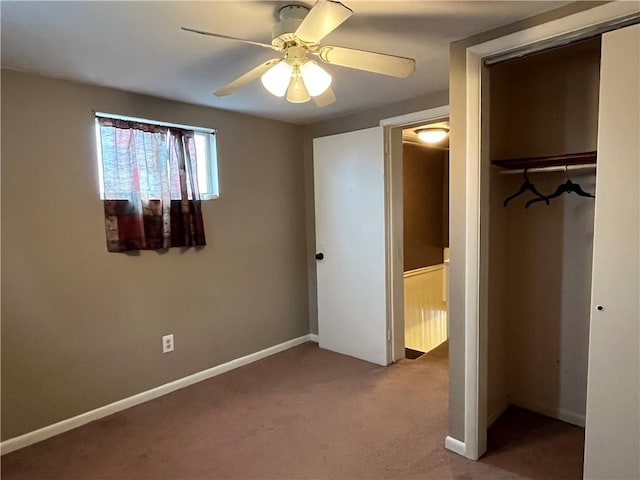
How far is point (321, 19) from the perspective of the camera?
1389 mm

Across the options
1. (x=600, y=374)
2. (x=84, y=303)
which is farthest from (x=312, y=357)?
(x=600, y=374)

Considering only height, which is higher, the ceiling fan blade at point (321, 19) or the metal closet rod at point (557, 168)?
the ceiling fan blade at point (321, 19)

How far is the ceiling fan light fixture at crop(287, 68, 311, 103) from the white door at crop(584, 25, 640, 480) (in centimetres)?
121

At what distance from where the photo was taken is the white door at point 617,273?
5.23 ft

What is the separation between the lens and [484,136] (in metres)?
2.03

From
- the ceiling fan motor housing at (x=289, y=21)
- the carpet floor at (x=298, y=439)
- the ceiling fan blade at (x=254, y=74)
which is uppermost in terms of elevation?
the ceiling fan motor housing at (x=289, y=21)

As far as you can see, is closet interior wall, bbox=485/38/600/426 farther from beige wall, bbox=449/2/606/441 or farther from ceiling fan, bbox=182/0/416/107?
ceiling fan, bbox=182/0/416/107

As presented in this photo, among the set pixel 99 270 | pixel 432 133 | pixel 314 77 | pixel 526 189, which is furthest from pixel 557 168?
pixel 99 270

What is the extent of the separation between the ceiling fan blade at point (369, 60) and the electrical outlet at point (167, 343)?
7.49ft

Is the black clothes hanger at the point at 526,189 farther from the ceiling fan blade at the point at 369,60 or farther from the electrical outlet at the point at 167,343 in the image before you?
the electrical outlet at the point at 167,343

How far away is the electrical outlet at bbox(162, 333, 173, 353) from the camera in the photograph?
303 centimetres

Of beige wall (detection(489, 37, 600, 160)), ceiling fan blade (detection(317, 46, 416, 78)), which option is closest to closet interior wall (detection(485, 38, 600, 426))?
beige wall (detection(489, 37, 600, 160))

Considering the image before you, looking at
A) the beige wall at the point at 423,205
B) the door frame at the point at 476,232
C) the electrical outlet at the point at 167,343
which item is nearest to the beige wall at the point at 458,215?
the door frame at the point at 476,232

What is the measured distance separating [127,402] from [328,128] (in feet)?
8.89
